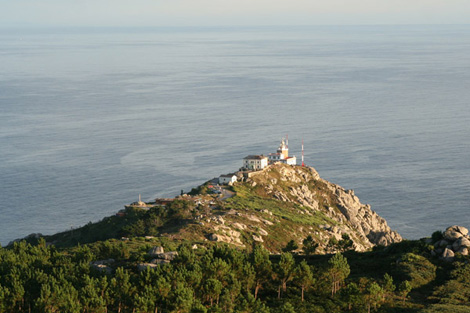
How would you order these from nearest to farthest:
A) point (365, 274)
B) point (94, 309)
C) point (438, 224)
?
point (94, 309), point (365, 274), point (438, 224)

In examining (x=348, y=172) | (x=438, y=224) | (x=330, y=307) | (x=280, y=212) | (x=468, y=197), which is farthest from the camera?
(x=348, y=172)

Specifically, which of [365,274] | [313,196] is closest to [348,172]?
[313,196]

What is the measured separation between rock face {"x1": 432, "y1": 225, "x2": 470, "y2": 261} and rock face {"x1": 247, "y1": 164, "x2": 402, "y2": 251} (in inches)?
1866

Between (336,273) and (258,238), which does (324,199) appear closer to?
(258,238)

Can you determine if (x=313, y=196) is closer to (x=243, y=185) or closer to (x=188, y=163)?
(x=243, y=185)

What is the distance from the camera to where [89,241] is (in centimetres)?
11294

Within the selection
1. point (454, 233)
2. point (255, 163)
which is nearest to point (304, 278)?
point (454, 233)

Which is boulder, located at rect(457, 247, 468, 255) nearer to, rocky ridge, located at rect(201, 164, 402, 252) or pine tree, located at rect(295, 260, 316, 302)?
pine tree, located at rect(295, 260, 316, 302)

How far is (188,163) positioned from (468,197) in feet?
242

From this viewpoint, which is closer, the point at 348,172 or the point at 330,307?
the point at 330,307

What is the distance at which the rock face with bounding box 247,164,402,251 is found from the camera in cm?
13850

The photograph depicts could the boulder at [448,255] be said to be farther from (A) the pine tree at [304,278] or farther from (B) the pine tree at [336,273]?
(A) the pine tree at [304,278]

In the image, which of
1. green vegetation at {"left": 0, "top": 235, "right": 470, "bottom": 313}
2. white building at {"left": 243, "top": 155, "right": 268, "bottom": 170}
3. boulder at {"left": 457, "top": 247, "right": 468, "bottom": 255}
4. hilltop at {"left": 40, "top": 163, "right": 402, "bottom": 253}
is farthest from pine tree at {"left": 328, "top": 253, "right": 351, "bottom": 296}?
white building at {"left": 243, "top": 155, "right": 268, "bottom": 170}

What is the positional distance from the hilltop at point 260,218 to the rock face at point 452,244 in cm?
1460
